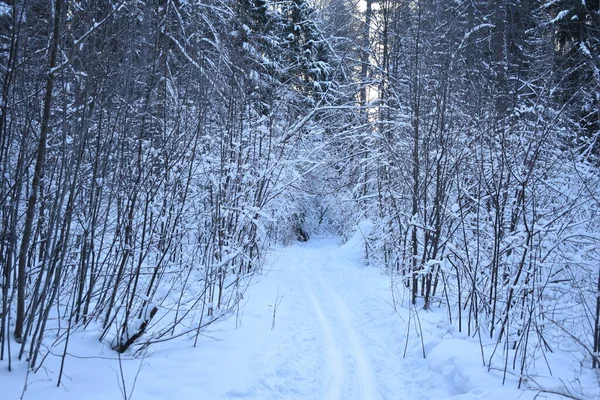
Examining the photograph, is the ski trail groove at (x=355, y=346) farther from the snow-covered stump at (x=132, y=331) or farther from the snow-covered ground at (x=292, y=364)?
the snow-covered stump at (x=132, y=331)

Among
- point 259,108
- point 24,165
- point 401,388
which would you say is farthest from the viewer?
point 259,108

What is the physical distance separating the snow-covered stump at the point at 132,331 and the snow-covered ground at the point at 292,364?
11 cm

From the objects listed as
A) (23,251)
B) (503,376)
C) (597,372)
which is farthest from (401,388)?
(23,251)

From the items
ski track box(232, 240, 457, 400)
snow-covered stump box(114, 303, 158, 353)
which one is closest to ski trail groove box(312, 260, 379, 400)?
ski track box(232, 240, 457, 400)

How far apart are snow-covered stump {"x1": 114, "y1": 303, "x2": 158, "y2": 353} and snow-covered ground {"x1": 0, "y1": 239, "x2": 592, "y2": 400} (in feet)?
0.37

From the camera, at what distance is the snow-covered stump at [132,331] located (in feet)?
13.4

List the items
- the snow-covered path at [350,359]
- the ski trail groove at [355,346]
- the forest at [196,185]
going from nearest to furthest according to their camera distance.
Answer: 1. the forest at [196,185]
2. the snow-covered path at [350,359]
3. the ski trail groove at [355,346]

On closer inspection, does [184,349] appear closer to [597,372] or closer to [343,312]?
[343,312]

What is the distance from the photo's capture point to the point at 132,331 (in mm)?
4102

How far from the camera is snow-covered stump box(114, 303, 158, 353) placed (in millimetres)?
4086

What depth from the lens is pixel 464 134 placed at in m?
7.11

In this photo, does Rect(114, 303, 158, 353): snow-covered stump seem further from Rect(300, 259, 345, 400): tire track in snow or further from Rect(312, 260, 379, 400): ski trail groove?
Rect(312, 260, 379, 400): ski trail groove

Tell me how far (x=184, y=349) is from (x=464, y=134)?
6.14 m

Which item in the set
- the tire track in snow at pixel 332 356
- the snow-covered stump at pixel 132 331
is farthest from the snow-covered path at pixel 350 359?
the snow-covered stump at pixel 132 331
